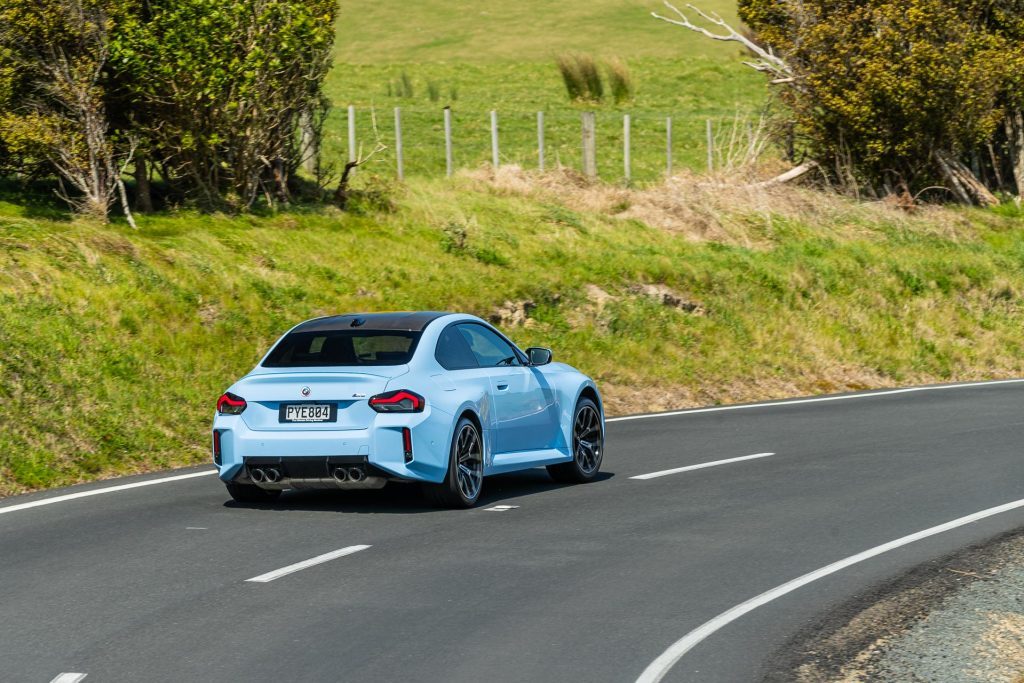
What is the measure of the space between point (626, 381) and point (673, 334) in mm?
2589

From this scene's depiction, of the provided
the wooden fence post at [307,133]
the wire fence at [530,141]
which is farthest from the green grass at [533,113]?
the wooden fence post at [307,133]

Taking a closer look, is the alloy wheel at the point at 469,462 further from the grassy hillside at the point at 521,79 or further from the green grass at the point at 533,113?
the grassy hillside at the point at 521,79

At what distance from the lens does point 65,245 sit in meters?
19.0

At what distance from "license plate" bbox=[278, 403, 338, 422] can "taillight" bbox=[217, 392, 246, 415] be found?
349mm

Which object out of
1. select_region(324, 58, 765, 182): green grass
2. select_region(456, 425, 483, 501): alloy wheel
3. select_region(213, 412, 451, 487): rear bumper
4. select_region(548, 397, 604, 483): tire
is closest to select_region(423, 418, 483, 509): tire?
select_region(456, 425, 483, 501): alloy wheel

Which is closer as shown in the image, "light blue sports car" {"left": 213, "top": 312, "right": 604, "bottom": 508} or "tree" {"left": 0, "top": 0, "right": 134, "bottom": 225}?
"light blue sports car" {"left": 213, "top": 312, "right": 604, "bottom": 508}

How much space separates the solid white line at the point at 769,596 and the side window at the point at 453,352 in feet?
11.7

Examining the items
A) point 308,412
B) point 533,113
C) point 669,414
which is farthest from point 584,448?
point 533,113

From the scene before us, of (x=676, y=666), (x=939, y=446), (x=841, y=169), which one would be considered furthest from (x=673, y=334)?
(x=676, y=666)

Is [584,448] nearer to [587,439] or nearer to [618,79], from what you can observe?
[587,439]

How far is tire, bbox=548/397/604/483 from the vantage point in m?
13.5

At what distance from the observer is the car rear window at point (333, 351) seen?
1188 cm

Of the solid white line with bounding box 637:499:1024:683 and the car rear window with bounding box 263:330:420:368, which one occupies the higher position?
the car rear window with bounding box 263:330:420:368

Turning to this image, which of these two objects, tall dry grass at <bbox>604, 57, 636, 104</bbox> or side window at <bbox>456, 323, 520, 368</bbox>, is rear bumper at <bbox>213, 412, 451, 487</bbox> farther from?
tall dry grass at <bbox>604, 57, 636, 104</bbox>
